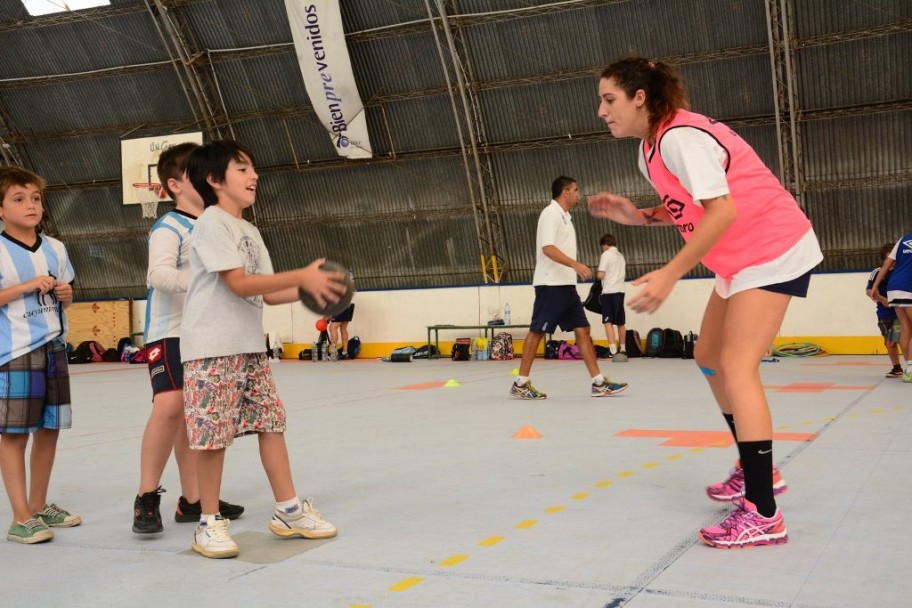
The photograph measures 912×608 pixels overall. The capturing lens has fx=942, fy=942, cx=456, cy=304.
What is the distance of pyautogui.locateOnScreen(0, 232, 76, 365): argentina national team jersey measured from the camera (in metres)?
4.11

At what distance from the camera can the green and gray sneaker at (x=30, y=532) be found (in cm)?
388

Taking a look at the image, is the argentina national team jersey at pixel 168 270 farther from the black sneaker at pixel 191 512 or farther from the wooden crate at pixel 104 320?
the wooden crate at pixel 104 320

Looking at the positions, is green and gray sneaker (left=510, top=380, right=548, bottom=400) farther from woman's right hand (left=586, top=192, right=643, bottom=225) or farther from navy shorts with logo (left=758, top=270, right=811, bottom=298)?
navy shorts with logo (left=758, top=270, right=811, bottom=298)

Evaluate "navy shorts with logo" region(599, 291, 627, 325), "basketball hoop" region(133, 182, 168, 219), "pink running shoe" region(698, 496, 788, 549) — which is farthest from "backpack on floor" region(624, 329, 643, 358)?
"pink running shoe" region(698, 496, 788, 549)

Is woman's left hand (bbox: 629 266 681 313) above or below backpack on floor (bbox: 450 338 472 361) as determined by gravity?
above

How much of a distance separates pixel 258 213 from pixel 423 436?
18143 mm

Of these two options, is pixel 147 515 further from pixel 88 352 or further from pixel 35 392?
pixel 88 352

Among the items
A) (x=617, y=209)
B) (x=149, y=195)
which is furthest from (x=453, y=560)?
(x=149, y=195)

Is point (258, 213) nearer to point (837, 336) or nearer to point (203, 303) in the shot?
point (837, 336)

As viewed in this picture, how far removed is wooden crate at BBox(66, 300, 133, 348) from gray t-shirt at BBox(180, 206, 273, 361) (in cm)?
1983

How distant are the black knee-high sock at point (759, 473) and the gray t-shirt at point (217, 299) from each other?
6.41ft

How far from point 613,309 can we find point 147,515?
13184 millimetres

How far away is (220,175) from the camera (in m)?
3.66

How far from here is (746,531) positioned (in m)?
3.43
